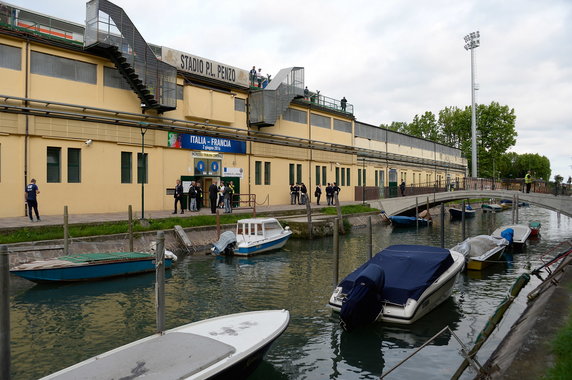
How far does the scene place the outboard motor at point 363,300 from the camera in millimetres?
9961

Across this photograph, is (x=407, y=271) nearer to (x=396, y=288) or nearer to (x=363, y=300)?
(x=396, y=288)

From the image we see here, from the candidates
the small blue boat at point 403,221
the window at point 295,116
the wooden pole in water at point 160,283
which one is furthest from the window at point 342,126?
the wooden pole in water at point 160,283

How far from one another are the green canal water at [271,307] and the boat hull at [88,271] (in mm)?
319

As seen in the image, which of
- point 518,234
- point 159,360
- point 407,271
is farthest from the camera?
point 518,234

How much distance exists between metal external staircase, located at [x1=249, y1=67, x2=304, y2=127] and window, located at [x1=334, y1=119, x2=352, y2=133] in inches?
305

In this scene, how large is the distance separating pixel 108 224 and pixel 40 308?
802 cm

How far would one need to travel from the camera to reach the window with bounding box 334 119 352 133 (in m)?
43.3

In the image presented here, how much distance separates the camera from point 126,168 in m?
25.2

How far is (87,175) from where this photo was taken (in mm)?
23266

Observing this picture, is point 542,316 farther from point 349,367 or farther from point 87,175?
point 87,175

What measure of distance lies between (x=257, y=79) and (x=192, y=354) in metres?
31.1

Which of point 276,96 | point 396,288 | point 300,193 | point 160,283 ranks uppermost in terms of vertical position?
point 276,96

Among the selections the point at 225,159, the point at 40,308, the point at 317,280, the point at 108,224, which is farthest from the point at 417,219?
the point at 40,308

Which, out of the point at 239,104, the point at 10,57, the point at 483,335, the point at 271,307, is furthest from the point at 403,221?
the point at 483,335
